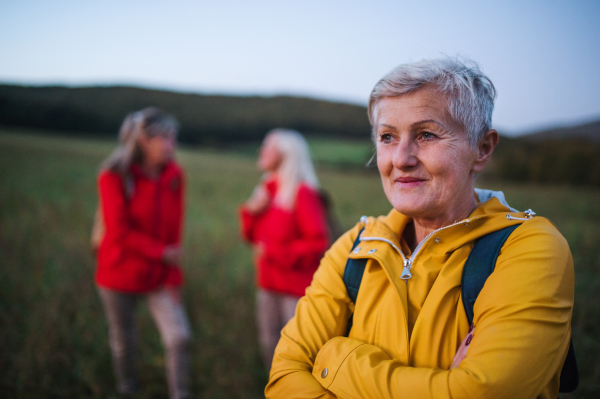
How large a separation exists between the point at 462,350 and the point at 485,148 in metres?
0.79

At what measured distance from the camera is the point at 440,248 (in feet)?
4.23

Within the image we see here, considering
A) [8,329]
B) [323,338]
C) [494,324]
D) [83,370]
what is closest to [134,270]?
[83,370]

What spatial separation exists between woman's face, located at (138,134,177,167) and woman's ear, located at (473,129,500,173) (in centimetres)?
240

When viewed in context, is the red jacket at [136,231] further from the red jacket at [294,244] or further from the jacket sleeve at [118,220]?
the red jacket at [294,244]

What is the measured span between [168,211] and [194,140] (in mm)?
9623

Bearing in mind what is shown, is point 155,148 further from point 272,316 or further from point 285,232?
point 272,316

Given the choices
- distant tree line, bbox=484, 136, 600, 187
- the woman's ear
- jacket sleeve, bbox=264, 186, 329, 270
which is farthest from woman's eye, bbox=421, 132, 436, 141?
distant tree line, bbox=484, 136, 600, 187

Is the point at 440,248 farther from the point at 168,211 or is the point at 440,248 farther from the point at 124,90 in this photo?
the point at 124,90

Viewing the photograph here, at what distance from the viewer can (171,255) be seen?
283 centimetres

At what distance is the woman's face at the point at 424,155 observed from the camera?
1234 mm

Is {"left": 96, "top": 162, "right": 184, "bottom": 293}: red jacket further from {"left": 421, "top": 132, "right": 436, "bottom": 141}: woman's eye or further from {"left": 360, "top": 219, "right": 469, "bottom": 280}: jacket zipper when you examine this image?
{"left": 421, "top": 132, "right": 436, "bottom": 141}: woman's eye

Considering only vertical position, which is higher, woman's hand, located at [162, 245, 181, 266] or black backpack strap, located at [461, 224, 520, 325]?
black backpack strap, located at [461, 224, 520, 325]

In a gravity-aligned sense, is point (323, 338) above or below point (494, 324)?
below

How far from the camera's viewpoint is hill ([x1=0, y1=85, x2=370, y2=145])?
24.4ft
